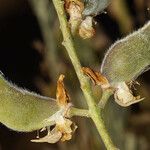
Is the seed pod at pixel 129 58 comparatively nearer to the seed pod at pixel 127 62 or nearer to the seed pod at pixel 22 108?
the seed pod at pixel 127 62

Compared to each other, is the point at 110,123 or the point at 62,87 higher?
the point at 110,123

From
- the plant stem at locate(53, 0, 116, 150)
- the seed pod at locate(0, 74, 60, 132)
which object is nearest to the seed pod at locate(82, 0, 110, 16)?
the plant stem at locate(53, 0, 116, 150)

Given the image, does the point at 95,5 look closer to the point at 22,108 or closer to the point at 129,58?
the point at 129,58

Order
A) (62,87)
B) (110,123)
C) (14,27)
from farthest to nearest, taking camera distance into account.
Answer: (14,27) → (110,123) → (62,87)

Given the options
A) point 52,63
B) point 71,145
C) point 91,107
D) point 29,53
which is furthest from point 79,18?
point 29,53

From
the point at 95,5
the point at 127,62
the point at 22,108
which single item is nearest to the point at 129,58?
the point at 127,62

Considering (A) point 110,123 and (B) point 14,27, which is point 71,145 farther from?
(B) point 14,27

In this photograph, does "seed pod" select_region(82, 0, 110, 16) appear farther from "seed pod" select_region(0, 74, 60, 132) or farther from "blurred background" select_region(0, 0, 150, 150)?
"blurred background" select_region(0, 0, 150, 150)

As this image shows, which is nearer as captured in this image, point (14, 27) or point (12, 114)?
point (12, 114)
